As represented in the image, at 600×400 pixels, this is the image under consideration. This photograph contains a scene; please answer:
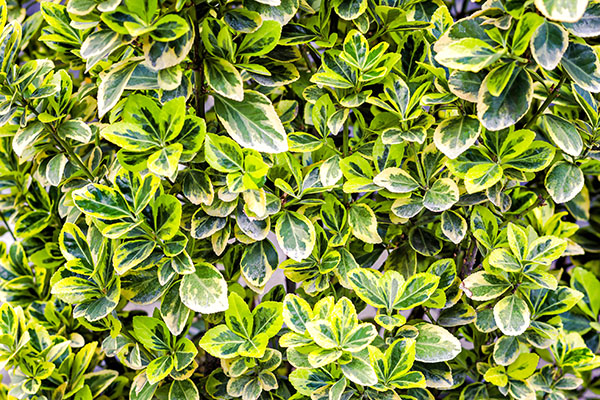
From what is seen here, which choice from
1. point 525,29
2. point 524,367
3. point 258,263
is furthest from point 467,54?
point 524,367

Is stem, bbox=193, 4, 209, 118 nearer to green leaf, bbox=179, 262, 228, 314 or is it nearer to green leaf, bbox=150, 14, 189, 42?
green leaf, bbox=150, 14, 189, 42

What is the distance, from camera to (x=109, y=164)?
2.57ft

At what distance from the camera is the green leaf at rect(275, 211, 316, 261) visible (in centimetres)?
65

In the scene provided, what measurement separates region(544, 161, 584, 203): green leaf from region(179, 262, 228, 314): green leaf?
17.6 inches

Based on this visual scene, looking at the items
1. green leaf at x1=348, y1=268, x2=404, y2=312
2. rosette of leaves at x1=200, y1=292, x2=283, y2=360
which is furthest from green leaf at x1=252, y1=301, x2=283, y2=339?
green leaf at x1=348, y1=268, x2=404, y2=312

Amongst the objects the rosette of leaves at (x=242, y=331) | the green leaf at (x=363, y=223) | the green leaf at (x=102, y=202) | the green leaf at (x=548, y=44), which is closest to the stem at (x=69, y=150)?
the green leaf at (x=102, y=202)

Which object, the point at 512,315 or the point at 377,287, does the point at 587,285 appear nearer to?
the point at 512,315

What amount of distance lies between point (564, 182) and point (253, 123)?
0.42m

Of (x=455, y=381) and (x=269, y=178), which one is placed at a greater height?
(x=269, y=178)

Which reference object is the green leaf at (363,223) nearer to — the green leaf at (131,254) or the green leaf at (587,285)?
the green leaf at (131,254)

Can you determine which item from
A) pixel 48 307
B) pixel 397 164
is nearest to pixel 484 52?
pixel 397 164

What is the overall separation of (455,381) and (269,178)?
46 centimetres

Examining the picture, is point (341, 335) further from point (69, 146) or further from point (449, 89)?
point (69, 146)

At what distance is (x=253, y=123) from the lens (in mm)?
616
